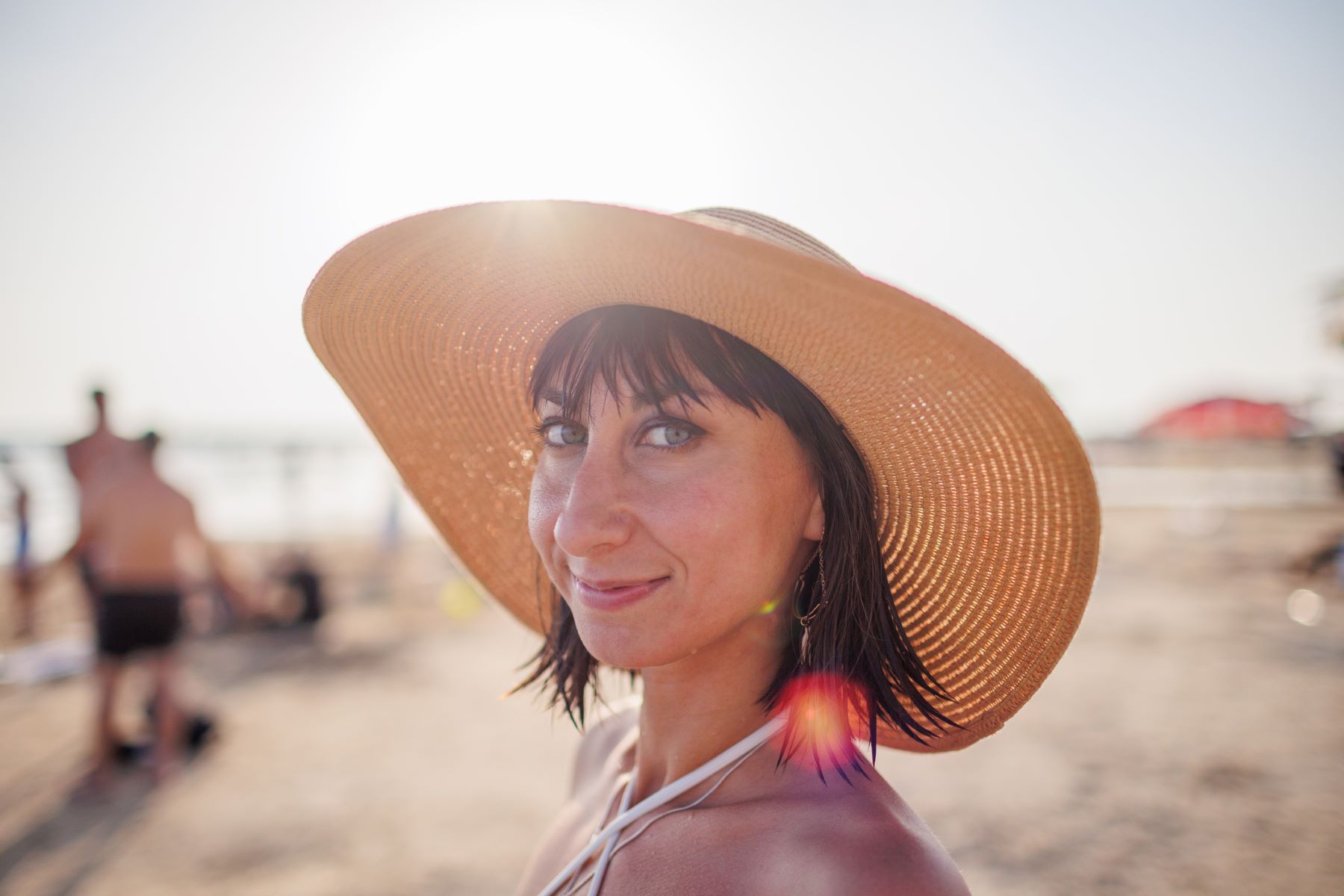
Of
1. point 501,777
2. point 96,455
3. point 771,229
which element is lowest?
point 501,777

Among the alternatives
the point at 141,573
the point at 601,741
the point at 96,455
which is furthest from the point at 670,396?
the point at 96,455

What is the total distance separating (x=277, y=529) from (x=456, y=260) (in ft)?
67.6

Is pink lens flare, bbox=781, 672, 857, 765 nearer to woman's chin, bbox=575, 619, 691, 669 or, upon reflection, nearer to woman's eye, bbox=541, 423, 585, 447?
woman's chin, bbox=575, 619, 691, 669

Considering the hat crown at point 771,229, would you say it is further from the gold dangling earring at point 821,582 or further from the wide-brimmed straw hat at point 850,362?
the gold dangling earring at point 821,582

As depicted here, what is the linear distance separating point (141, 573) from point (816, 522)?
513 centimetres

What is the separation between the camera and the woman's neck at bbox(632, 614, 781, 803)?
1414 millimetres

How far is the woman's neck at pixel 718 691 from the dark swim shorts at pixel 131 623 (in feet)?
15.7

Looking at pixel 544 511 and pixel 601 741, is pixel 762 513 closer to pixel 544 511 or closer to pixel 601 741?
pixel 544 511

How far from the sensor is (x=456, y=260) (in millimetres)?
1447

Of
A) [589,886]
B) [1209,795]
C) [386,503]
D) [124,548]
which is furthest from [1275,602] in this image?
[386,503]

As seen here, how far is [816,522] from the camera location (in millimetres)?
1383

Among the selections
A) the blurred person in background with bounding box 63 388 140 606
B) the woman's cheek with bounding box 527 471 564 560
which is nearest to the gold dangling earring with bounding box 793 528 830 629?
the woman's cheek with bounding box 527 471 564 560

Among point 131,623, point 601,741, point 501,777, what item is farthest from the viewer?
point 131,623

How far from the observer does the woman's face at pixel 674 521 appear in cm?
123
